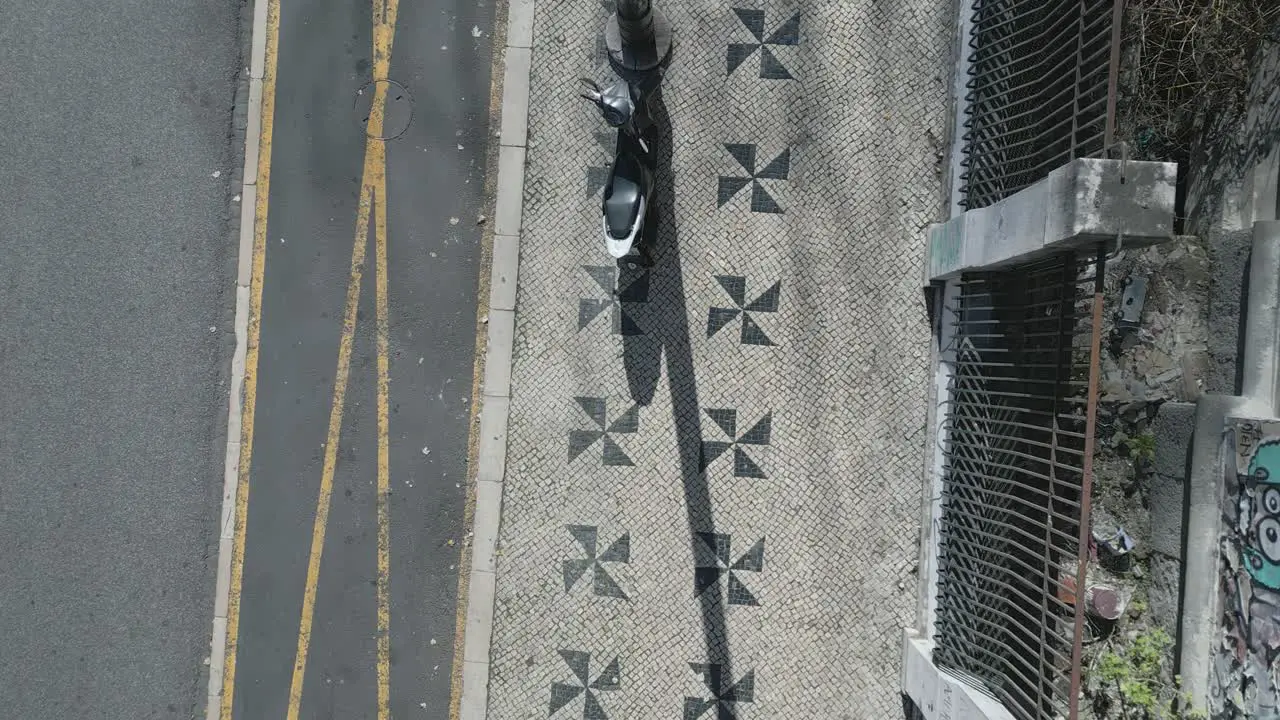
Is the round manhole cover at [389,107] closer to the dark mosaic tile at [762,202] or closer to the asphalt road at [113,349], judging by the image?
the asphalt road at [113,349]

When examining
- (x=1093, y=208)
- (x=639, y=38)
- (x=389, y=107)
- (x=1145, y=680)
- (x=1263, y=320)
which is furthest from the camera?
(x=389, y=107)

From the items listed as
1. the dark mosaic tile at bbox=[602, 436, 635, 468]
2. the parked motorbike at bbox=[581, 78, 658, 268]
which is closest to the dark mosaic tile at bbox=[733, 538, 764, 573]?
the dark mosaic tile at bbox=[602, 436, 635, 468]

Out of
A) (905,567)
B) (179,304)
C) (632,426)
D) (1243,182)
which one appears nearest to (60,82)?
(179,304)

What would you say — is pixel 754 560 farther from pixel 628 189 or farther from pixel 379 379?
pixel 379 379

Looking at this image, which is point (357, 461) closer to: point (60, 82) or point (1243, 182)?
point (60, 82)

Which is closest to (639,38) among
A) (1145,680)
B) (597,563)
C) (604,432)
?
(604,432)
